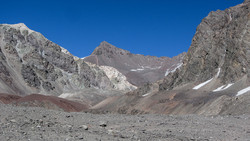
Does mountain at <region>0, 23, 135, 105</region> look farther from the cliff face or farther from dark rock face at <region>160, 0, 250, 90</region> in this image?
dark rock face at <region>160, 0, 250, 90</region>

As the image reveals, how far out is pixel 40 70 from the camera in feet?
411

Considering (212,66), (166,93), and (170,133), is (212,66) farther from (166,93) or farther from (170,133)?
(170,133)

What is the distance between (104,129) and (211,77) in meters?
49.8

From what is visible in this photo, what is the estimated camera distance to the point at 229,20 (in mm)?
66250

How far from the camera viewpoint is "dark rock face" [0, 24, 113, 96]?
111m

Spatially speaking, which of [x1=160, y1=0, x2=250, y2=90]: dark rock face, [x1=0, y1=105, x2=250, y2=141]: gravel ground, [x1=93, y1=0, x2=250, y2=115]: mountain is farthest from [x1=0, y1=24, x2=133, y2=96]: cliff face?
[x1=0, y1=105, x2=250, y2=141]: gravel ground

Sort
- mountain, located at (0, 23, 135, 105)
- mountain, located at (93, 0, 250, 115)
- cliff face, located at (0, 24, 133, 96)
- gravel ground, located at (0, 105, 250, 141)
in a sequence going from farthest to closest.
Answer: mountain, located at (0, 23, 135, 105) → cliff face, located at (0, 24, 133, 96) → mountain, located at (93, 0, 250, 115) → gravel ground, located at (0, 105, 250, 141)

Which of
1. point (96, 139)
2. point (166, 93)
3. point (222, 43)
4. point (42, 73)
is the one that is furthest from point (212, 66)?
point (42, 73)

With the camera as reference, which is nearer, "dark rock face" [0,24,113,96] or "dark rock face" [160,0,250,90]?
"dark rock face" [160,0,250,90]

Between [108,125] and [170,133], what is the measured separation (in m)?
3.32

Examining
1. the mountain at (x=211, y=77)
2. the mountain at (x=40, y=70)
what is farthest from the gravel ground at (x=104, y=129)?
the mountain at (x=40, y=70)

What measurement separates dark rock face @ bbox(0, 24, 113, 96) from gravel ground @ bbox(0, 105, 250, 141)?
3433 inches

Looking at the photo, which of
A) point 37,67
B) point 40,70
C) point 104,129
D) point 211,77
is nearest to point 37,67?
point 37,67

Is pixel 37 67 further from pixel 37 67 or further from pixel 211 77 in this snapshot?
pixel 211 77
